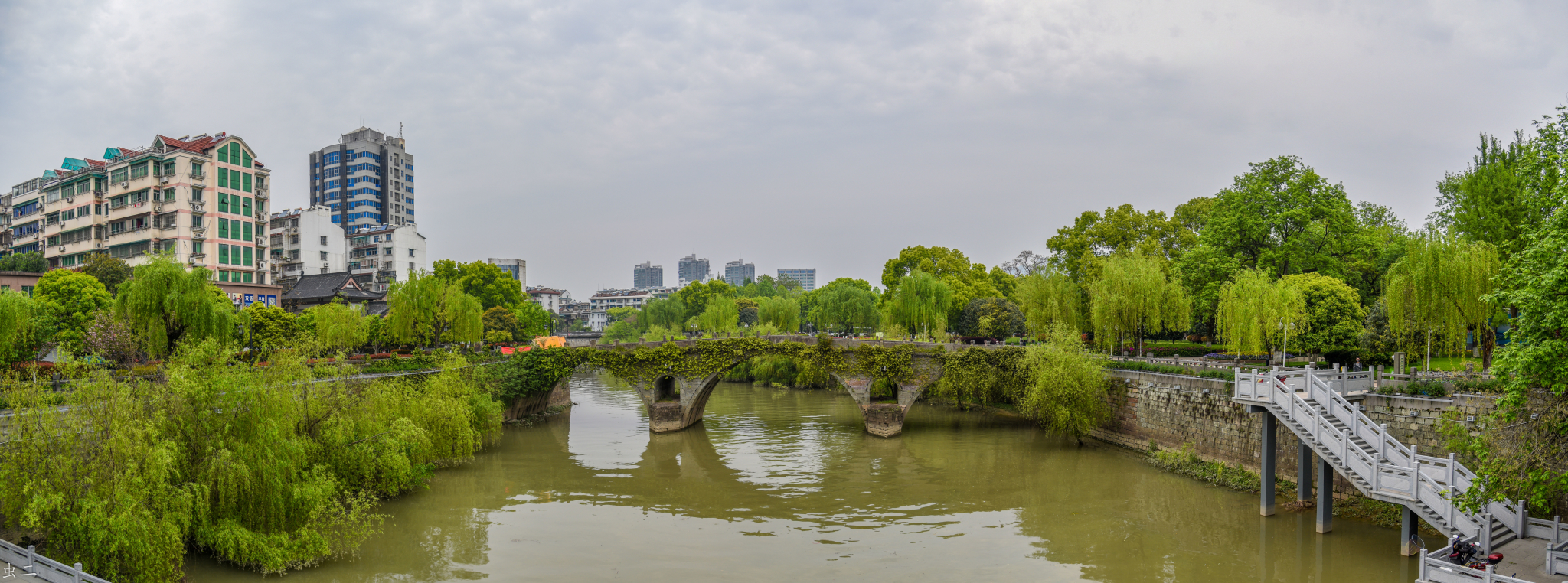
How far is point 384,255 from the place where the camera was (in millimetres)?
82250

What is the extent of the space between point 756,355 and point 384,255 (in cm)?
5889

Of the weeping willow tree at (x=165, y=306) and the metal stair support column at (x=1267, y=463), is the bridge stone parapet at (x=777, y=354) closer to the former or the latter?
the metal stair support column at (x=1267, y=463)

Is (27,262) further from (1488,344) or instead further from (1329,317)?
(1488,344)

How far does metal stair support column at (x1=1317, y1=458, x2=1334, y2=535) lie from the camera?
18688mm

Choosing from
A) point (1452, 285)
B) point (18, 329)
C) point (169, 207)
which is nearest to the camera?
point (1452, 285)

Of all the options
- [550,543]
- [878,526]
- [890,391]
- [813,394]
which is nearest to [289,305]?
[813,394]

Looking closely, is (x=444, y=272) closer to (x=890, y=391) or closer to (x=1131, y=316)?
(x=890, y=391)

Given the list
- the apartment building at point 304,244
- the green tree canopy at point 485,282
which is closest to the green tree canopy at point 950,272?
the green tree canopy at point 485,282

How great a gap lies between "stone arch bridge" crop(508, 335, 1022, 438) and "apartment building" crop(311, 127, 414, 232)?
74920 mm

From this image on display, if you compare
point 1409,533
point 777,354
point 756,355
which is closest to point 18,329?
point 756,355

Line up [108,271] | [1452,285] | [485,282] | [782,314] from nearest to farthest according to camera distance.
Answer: [1452,285], [108,271], [782,314], [485,282]

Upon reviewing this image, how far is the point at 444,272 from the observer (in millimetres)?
70812

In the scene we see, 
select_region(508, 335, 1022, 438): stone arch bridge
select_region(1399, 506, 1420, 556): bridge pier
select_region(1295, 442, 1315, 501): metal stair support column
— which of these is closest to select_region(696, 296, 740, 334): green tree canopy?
select_region(508, 335, 1022, 438): stone arch bridge

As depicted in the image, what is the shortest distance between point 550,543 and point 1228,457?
19.8 m
